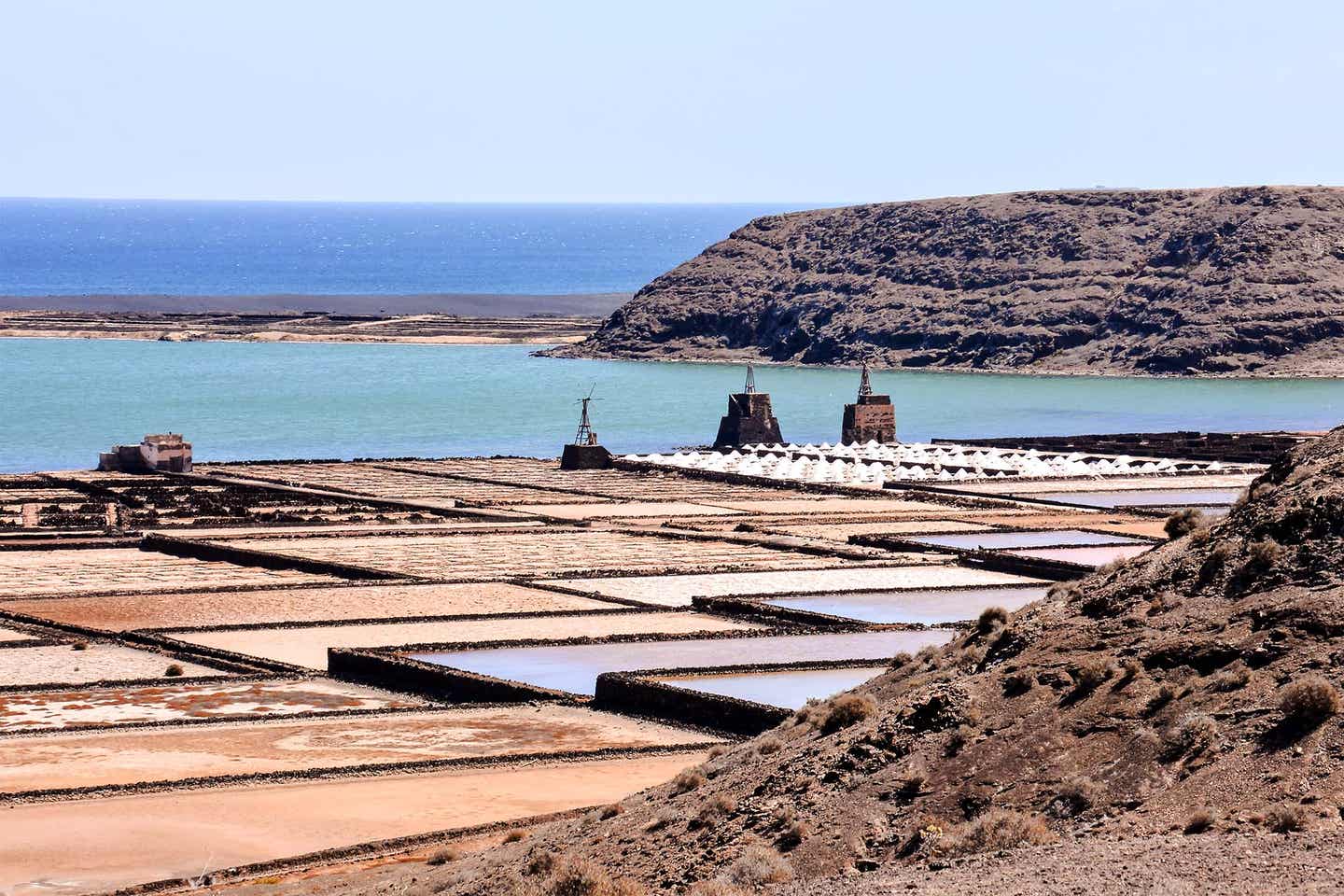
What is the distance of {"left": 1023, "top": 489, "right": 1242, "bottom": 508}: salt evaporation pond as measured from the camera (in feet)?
256

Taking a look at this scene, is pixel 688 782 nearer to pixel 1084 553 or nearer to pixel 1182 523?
A: pixel 1182 523

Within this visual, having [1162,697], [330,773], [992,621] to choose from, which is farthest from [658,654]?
[1162,697]

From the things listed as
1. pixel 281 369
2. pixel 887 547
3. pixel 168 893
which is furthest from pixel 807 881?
pixel 281 369

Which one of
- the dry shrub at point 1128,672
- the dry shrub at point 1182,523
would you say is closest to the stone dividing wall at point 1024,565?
the dry shrub at point 1182,523

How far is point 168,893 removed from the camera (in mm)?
25844

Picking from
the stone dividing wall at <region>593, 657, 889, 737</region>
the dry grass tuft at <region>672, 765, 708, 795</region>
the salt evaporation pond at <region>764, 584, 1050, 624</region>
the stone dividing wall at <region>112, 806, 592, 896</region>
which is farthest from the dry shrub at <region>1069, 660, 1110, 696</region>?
the salt evaporation pond at <region>764, 584, 1050, 624</region>

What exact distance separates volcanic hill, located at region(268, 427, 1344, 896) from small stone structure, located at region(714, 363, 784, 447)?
3218 inches

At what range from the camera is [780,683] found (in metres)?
39.1

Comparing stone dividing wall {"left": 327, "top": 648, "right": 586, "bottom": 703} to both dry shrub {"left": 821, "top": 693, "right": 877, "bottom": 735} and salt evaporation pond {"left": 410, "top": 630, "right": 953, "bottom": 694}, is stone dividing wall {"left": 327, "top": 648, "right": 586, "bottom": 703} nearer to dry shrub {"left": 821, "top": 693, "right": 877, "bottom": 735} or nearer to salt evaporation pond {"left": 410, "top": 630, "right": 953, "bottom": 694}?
salt evaporation pond {"left": 410, "top": 630, "right": 953, "bottom": 694}

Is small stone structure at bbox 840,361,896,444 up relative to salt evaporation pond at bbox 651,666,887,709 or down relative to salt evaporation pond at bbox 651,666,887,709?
down

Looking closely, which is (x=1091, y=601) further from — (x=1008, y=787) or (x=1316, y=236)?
(x=1316, y=236)

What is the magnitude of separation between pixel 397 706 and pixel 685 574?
782 inches

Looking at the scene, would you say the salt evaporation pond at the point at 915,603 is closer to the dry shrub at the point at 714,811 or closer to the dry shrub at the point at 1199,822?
the dry shrub at the point at 714,811

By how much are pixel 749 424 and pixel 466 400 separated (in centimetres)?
4251
